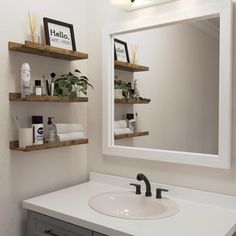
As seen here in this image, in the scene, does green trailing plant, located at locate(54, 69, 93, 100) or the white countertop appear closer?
the white countertop

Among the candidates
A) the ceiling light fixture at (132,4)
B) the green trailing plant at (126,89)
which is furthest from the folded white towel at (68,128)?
the ceiling light fixture at (132,4)

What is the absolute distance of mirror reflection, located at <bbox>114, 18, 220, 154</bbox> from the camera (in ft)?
5.10

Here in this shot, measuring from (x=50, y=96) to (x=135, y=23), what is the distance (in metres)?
0.68

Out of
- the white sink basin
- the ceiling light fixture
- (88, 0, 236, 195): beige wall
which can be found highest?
the ceiling light fixture

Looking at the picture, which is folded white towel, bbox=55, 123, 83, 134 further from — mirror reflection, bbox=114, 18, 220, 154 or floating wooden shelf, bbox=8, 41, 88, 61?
floating wooden shelf, bbox=8, 41, 88, 61

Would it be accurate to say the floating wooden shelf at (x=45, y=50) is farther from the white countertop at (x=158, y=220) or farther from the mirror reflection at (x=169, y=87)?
the white countertop at (x=158, y=220)

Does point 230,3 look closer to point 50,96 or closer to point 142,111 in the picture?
point 142,111

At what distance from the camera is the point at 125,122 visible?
1.89 meters

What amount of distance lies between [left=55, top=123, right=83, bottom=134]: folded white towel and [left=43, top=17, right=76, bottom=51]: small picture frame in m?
0.49

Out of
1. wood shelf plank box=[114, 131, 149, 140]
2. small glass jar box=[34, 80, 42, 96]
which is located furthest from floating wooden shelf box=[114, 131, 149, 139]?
small glass jar box=[34, 80, 42, 96]

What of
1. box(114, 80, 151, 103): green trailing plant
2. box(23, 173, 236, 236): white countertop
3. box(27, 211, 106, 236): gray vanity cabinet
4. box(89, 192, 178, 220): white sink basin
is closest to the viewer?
box(23, 173, 236, 236): white countertop

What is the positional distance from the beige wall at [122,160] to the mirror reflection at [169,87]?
112mm

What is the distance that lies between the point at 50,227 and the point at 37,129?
533 millimetres

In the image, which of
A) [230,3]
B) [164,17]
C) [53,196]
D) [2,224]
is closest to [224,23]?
[230,3]
